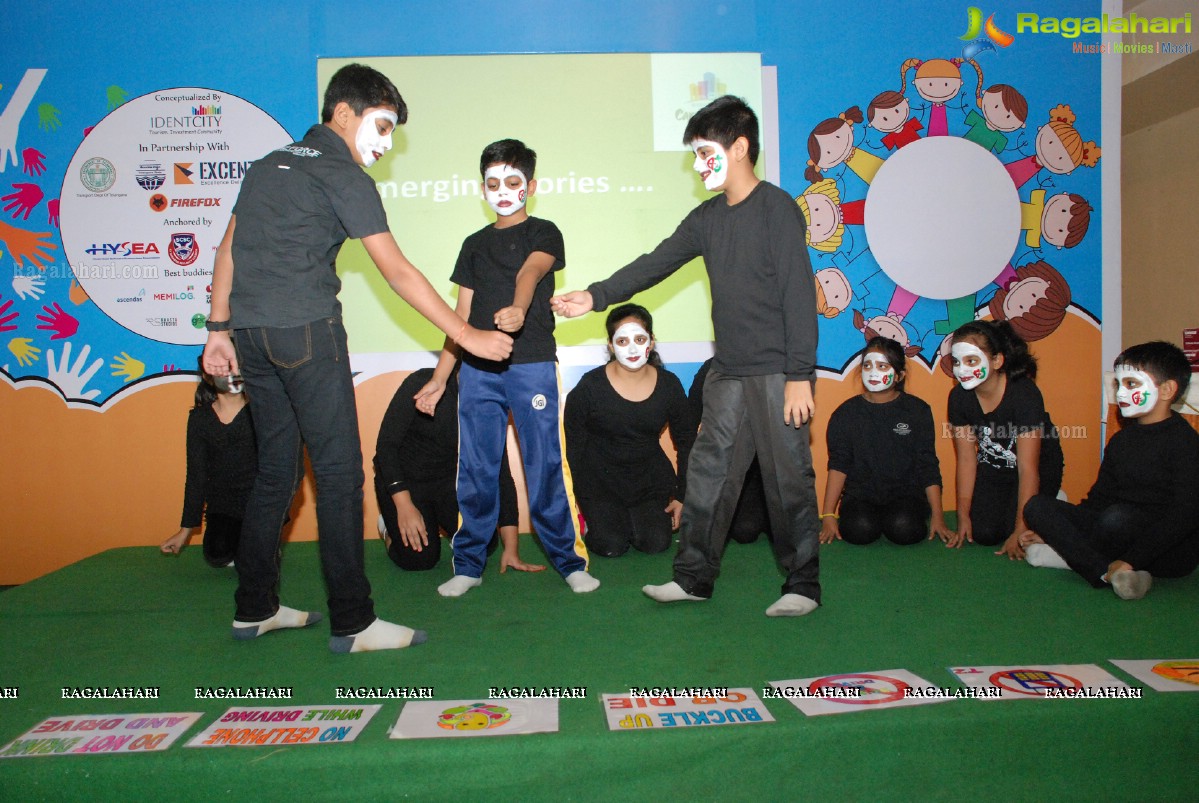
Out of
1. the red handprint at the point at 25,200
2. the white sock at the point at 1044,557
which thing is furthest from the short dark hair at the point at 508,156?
the red handprint at the point at 25,200

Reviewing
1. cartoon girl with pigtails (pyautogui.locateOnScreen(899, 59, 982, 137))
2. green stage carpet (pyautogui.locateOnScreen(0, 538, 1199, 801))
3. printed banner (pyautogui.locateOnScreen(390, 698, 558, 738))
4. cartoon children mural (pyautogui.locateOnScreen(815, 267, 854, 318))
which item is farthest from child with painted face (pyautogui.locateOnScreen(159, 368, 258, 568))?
cartoon girl with pigtails (pyautogui.locateOnScreen(899, 59, 982, 137))

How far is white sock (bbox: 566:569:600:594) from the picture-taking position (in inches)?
110

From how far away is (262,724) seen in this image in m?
1.74

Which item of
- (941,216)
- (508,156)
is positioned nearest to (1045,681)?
(508,156)

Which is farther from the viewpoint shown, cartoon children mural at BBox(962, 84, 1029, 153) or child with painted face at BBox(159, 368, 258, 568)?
cartoon children mural at BBox(962, 84, 1029, 153)

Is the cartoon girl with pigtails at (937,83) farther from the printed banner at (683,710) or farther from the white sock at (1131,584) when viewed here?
the printed banner at (683,710)

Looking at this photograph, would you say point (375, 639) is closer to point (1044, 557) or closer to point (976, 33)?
point (1044, 557)

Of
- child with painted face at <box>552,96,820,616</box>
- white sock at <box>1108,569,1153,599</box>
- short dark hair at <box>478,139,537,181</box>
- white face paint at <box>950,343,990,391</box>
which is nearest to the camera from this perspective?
child with painted face at <box>552,96,820,616</box>

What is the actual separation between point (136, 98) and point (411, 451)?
2185mm

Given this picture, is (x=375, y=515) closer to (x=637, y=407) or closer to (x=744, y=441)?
(x=637, y=407)

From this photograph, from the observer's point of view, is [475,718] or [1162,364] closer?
[475,718]

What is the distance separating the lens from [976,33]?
4.19 meters

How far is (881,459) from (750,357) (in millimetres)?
1500

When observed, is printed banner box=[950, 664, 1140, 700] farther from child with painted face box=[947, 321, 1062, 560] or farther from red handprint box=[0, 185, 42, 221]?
red handprint box=[0, 185, 42, 221]
